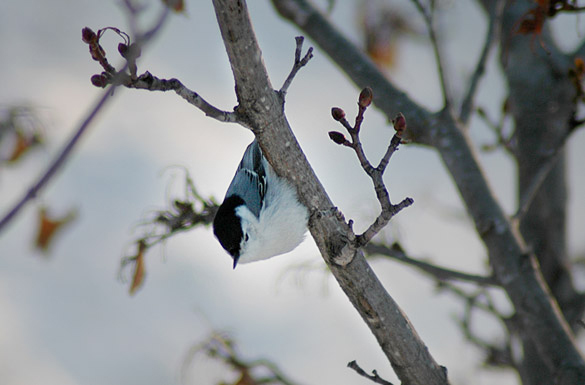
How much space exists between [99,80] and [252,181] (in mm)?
659

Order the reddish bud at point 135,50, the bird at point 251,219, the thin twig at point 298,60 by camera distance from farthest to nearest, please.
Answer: the bird at point 251,219
the thin twig at point 298,60
the reddish bud at point 135,50

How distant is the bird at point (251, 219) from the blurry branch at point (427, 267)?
11.1 inches

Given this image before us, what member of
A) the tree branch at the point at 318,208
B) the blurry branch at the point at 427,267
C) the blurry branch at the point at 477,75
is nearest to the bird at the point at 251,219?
the tree branch at the point at 318,208

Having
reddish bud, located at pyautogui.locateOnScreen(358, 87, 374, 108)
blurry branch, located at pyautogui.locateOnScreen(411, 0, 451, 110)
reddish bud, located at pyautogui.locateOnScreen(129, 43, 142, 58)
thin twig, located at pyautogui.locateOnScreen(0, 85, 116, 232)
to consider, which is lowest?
thin twig, located at pyautogui.locateOnScreen(0, 85, 116, 232)

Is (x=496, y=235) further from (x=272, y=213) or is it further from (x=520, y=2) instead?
(x=520, y=2)

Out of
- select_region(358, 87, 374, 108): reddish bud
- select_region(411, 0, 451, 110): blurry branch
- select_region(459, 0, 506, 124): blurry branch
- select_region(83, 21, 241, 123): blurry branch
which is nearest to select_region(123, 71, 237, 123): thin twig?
select_region(83, 21, 241, 123): blurry branch

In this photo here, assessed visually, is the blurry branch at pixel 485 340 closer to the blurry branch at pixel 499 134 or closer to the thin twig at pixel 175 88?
the blurry branch at pixel 499 134

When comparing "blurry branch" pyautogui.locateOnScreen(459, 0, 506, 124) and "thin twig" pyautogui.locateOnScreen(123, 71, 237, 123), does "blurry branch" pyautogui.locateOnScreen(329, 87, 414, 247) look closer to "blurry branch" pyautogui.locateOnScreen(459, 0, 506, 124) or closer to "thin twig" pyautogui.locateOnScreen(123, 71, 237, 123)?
"thin twig" pyautogui.locateOnScreen(123, 71, 237, 123)

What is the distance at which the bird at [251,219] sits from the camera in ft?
4.37

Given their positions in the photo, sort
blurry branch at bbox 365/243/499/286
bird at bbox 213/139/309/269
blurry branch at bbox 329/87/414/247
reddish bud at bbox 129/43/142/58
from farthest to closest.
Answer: blurry branch at bbox 365/243/499/286, bird at bbox 213/139/309/269, blurry branch at bbox 329/87/414/247, reddish bud at bbox 129/43/142/58

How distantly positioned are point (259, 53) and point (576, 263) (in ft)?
5.79

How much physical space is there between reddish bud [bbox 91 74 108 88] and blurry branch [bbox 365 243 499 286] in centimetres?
87

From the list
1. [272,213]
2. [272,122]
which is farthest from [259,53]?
[272,213]

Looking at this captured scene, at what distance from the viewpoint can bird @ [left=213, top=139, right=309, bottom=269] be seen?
4.37ft
